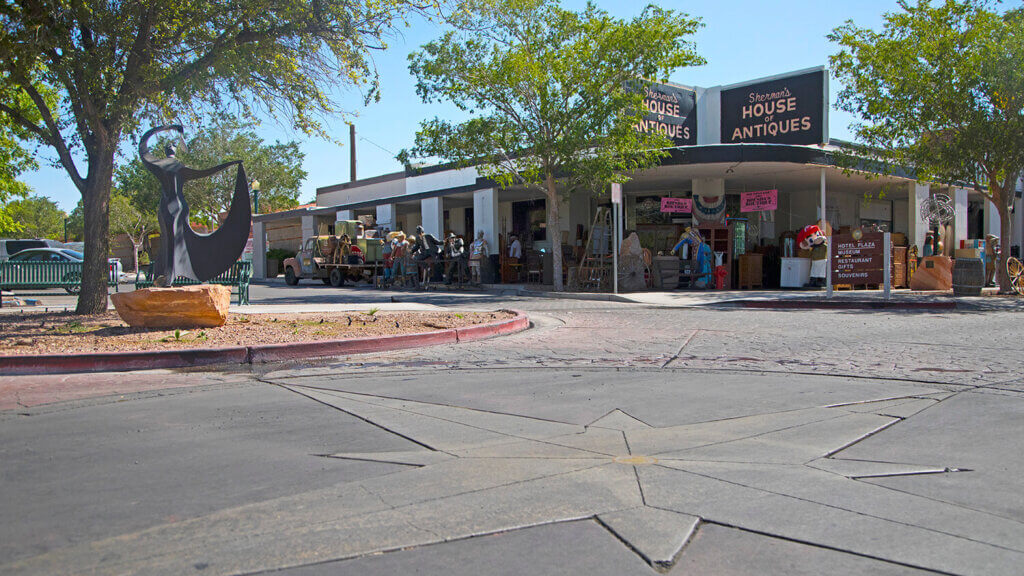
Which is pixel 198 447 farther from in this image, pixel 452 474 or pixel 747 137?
pixel 747 137

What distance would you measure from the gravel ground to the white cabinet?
1201 centimetres

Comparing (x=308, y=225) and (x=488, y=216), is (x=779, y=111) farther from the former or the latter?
(x=308, y=225)

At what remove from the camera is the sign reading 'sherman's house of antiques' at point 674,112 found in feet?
84.3

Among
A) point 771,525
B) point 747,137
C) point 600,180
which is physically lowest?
point 771,525

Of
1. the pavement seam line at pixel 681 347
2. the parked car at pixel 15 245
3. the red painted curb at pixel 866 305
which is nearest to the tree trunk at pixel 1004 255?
the red painted curb at pixel 866 305

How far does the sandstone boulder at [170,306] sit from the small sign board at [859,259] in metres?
15.8

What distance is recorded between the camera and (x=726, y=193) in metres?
26.1

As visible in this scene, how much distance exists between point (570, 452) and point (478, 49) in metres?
17.6

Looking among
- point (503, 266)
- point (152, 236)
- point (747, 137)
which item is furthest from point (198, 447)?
point (152, 236)

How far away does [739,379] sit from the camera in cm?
686

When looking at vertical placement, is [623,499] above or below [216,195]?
below

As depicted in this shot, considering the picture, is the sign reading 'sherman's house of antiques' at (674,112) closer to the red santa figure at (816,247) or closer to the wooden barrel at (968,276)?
the red santa figure at (816,247)

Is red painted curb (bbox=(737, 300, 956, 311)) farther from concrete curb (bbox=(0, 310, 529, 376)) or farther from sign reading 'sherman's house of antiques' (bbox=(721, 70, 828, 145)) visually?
sign reading 'sherman's house of antiques' (bbox=(721, 70, 828, 145))

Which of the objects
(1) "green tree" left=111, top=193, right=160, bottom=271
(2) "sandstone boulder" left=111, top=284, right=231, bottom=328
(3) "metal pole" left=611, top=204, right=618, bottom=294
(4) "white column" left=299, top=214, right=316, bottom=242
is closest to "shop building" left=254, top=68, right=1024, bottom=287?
(3) "metal pole" left=611, top=204, right=618, bottom=294
